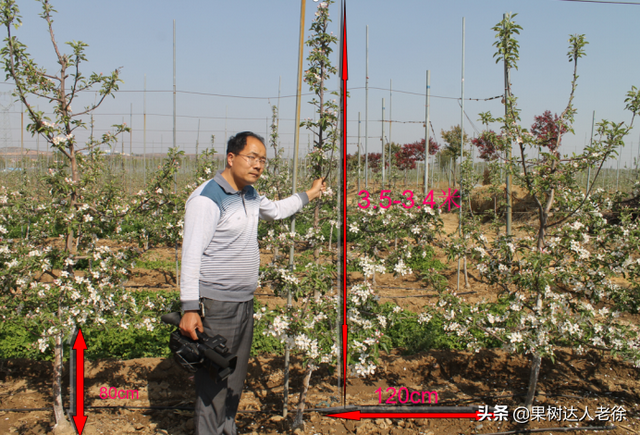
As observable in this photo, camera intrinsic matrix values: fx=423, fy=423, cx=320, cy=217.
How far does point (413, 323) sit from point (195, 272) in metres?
4.08

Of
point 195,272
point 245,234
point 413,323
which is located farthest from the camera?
point 413,323

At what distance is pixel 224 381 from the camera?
2.55 metres

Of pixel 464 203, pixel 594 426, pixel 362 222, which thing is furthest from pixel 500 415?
pixel 464 203

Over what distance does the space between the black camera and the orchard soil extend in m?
1.51

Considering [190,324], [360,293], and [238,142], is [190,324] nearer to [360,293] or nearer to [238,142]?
[238,142]

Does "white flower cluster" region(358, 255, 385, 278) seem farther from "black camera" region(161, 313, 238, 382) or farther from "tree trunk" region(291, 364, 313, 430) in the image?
"black camera" region(161, 313, 238, 382)

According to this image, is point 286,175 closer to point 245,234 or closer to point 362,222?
point 362,222

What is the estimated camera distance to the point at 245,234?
253cm

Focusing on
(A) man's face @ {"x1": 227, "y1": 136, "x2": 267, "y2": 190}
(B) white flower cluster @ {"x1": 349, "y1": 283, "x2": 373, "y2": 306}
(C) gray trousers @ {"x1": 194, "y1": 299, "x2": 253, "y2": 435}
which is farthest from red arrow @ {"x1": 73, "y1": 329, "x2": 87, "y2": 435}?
(B) white flower cluster @ {"x1": 349, "y1": 283, "x2": 373, "y2": 306}

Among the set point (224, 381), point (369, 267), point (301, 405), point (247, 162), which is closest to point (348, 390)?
point (301, 405)

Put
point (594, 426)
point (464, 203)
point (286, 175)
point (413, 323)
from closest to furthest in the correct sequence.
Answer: point (594, 426) < point (413, 323) < point (464, 203) < point (286, 175)

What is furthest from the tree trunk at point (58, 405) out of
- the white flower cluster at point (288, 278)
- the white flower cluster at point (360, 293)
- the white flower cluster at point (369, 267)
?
the white flower cluster at point (369, 267)

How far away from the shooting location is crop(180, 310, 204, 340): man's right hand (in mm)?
2283

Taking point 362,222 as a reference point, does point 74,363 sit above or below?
below
